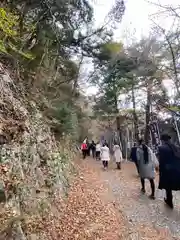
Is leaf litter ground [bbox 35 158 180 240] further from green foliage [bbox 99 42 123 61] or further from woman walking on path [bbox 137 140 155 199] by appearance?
green foliage [bbox 99 42 123 61]

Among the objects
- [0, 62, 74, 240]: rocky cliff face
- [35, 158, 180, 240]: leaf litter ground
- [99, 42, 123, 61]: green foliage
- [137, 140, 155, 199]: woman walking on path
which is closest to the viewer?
[0, 62, 74, 240]: rocky cliff face

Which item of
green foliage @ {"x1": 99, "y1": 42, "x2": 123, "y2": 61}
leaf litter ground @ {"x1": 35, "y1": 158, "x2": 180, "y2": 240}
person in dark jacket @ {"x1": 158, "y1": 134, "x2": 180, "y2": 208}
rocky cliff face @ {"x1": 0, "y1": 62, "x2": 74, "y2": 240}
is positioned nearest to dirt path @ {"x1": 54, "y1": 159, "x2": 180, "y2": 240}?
leaf litter ground @ {"x1": 35, "y1": 158, "x2": 180, "y2": 240}

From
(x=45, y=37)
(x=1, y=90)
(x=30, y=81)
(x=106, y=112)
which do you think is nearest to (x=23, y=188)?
(x=1, y=90)

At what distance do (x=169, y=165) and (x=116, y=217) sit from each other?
1.93 m

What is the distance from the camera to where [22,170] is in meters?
5.75

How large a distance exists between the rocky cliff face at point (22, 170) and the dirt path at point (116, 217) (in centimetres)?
66

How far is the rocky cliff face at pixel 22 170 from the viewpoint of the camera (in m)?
4.52

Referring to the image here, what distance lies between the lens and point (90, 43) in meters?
12.3

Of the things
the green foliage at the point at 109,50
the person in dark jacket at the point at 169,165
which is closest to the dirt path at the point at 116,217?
the person in dark jacket at the point at 169,165

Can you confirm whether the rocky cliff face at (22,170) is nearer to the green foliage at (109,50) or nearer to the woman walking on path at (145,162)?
the woman walking on path at (145,162)

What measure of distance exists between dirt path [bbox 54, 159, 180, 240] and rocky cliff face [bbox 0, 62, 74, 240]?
26.1 inches

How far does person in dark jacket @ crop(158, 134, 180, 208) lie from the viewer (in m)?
7.20

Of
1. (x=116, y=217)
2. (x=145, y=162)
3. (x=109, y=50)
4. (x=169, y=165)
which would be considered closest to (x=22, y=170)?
(x=116, y=217)

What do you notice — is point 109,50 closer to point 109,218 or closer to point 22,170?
point 109,218
